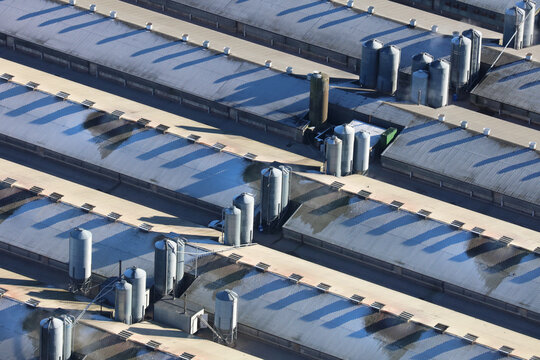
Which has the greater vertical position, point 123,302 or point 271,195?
point 271,195

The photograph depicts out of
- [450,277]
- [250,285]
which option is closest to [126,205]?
[250,285]

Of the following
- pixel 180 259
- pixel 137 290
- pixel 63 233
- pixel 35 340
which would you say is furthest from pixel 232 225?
pixel 35 340

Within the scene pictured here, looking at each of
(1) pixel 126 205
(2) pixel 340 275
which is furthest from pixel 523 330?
(1) pixel 126 205

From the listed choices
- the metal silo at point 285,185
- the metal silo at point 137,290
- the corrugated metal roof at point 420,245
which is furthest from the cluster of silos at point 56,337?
the corrugated metal roof at point 420,245

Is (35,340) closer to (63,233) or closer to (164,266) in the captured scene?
(164,266)

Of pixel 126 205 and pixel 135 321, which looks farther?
pixel 126 205

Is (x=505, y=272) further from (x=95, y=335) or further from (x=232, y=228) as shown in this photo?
(x=95, y=335)

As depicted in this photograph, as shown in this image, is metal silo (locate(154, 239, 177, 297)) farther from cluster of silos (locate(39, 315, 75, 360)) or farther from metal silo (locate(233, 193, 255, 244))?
cluster of silos (locate(39, 315, 75, 360))
